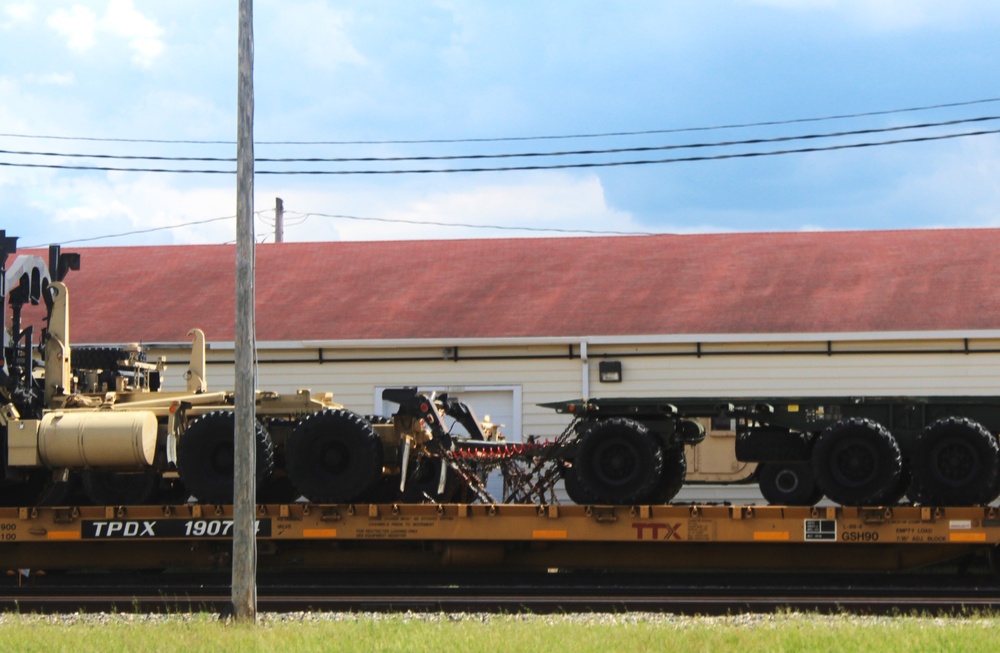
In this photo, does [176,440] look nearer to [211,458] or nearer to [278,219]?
[211,458]

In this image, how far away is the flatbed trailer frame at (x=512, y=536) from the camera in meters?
13.0

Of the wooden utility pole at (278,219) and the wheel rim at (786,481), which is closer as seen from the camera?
the wheel rim at (786,481)

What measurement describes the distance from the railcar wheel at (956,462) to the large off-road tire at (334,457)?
533 cm

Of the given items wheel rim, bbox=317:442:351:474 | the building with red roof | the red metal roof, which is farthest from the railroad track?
the red metal roof

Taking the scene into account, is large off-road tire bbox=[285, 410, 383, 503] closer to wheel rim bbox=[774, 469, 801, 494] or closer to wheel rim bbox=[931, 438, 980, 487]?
wheel rim bbox=[774, 469, 801, 494]

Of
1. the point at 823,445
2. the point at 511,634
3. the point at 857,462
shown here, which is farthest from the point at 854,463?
the point at 511,634

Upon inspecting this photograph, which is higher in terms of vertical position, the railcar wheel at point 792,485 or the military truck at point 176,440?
the military truck at point 176,440

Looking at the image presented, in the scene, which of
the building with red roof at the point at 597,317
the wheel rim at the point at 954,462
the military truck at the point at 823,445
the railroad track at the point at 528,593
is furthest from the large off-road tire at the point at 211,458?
the wheel rim at the point at 954,462

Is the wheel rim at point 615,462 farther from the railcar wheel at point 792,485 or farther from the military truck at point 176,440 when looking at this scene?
the railcar wheel at point 792,485

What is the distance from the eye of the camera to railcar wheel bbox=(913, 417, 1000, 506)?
13.1 m

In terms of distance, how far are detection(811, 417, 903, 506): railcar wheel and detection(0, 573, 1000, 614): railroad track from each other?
90 cm

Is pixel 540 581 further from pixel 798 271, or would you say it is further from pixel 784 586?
pixel 798 271

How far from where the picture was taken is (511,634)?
33.8ft

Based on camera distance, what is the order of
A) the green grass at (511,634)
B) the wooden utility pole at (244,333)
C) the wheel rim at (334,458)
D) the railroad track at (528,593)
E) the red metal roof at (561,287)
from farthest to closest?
the red metal roof at (561,287) → the wheel rim at (334,458) → the railroad track at (528,593) → the wooden utility pole at (244,333) → the green grass at (511,634)
